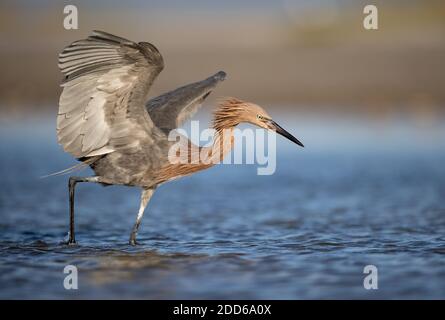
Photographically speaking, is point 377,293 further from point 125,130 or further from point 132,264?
point 125,130

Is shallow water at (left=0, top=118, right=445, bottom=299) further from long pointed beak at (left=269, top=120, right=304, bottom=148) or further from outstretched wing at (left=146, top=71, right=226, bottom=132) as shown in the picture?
outstretched wing at (left=146, top=71, right=226, bottom=132)

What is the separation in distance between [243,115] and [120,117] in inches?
A: 58.5

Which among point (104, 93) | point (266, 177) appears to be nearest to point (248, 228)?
point (104, 93)

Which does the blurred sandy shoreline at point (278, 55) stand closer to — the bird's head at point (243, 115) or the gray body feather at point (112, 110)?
the bird's head at point (243, 115)

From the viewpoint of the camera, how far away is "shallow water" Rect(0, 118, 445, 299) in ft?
25.6

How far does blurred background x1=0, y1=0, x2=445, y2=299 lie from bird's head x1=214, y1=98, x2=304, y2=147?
4.58 feet

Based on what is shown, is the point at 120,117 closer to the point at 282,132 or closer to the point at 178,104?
the point at 178,104

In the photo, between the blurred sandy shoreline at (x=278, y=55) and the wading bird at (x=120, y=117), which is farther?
the blurred sandy shoreline at (x=278, y=55)

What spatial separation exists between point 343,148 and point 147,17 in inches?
642

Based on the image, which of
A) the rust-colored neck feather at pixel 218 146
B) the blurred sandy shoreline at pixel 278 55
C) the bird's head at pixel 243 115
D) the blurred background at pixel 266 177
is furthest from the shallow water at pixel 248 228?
the blurred sandy shoreline at pixel 278 55

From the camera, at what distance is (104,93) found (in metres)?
8.98

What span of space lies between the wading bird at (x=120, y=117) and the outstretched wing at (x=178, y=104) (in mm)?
21

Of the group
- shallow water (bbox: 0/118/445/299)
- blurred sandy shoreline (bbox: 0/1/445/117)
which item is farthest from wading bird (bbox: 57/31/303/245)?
blurred sandy shoreline (bbox: 0/1/445/117)

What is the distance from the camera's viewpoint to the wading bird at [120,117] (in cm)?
880
